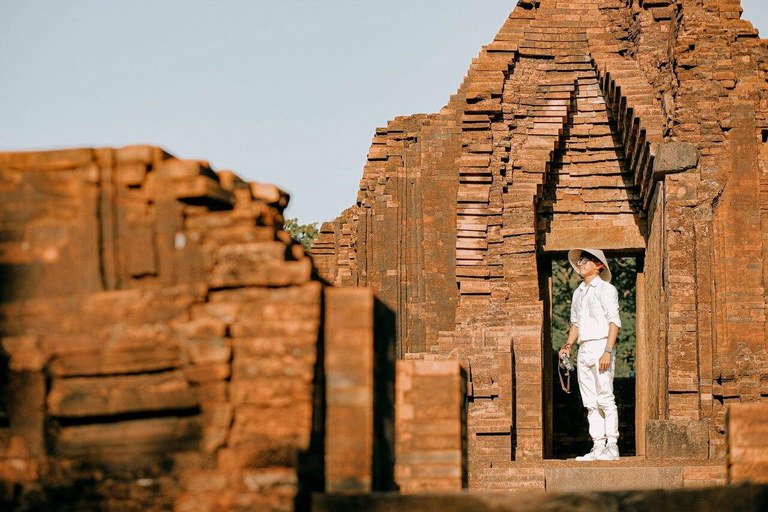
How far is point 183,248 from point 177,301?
0.99ft

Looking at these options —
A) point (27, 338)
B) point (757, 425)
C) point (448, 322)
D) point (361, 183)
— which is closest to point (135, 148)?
point (27, 338)

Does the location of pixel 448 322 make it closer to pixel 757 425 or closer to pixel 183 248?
pixel 757 425

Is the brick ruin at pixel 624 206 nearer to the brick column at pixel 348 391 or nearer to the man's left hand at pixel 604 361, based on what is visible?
the man's left hand at pixel 604 361

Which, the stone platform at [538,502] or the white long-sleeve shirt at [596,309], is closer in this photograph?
the stone platform at [538,502]

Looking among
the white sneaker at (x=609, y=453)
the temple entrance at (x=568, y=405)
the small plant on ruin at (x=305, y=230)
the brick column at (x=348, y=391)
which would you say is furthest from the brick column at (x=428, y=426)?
the small plant on ruin at (x=305, y=230)

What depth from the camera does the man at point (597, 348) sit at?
15828 mm

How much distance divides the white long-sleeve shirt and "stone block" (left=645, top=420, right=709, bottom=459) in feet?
4.06

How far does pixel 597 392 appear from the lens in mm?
15977

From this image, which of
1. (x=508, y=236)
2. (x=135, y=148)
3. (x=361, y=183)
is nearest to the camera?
(x=135, y=148)

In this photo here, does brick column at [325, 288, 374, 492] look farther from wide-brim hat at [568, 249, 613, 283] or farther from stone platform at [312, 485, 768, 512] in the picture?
wide-brim hat at [568, 249, 613, 283]

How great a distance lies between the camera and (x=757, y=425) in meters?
9.48

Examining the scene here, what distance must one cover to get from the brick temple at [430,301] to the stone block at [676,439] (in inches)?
0.9

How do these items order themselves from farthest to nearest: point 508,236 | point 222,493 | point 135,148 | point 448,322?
1. point 448,322
2. point 508,236
3. point 135,148
4. point 222,493

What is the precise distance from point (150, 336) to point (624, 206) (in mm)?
12507
